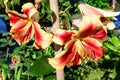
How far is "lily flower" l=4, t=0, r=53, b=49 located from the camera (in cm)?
96

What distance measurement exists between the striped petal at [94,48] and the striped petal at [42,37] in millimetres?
110

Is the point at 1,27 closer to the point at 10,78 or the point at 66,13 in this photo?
the point at 10,78

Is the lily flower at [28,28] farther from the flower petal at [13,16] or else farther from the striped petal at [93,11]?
the striped petal at [93,11]

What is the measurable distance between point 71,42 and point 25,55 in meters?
1.68

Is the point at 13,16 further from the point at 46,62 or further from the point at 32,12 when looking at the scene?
the point at 46,62

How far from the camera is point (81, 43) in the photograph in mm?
976

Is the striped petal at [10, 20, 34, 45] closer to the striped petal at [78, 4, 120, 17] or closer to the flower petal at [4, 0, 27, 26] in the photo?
the flower petal at [4, 0, 27, 26]

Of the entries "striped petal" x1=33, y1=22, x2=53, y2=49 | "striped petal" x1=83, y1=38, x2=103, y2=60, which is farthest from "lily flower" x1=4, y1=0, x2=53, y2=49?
"striped petal" x1=83, y1=38, x2=103, y2=60

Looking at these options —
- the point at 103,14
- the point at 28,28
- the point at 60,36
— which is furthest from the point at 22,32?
the point at 103,14

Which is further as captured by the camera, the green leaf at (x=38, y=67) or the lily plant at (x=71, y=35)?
the green leaf at (x=38, y=67)

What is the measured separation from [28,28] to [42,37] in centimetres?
7

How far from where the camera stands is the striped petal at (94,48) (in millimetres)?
971

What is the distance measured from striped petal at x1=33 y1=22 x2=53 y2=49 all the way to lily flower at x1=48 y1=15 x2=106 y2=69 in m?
0.02

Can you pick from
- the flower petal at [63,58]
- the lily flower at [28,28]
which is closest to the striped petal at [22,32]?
the lily flower at [28,28]
